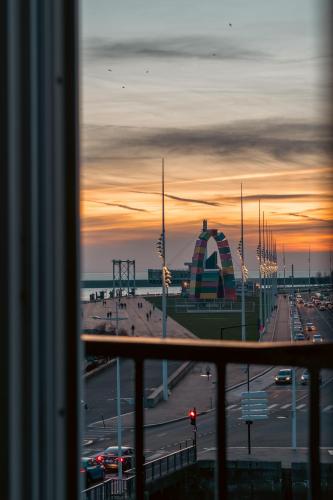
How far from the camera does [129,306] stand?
3772cm

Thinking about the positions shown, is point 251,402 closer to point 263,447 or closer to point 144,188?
point 263,447

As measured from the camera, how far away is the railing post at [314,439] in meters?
1.40

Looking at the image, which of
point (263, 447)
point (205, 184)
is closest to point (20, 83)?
point (263, 447)

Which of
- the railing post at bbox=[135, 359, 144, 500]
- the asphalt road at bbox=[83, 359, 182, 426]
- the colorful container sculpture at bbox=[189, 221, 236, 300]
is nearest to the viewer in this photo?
the railing post at bbox=[135, 359, 144, 500]

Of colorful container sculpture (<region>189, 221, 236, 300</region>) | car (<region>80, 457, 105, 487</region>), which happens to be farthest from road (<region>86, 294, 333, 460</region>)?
colorful container sculpture (<region>189, 221, 236, 300</region>)

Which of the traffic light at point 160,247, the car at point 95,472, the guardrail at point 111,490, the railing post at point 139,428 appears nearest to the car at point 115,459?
the car at point 95,472

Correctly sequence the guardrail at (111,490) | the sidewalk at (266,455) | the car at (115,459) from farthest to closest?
the car at (115,459) → the sidewalk at (266,455) → the guardrail at (111,490)

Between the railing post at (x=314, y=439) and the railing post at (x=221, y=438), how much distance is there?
173 mm

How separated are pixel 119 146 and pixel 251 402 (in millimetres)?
11162

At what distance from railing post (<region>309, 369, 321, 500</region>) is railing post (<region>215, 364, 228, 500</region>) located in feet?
0.57

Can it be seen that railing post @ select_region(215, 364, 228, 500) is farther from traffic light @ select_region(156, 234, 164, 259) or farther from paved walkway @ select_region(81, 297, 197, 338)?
traffic light @ select_region(156, 234, 164, 259)

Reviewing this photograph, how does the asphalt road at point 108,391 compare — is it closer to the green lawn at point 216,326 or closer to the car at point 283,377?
the green lawn at point 216,326

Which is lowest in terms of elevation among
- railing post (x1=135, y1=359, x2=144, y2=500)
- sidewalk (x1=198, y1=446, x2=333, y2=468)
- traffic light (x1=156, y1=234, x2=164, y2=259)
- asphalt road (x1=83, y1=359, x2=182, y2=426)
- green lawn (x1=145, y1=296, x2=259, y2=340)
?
asphalt road (x1=83, y1=359, x2=182, y2=426)

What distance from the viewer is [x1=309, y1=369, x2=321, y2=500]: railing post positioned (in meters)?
1.40
